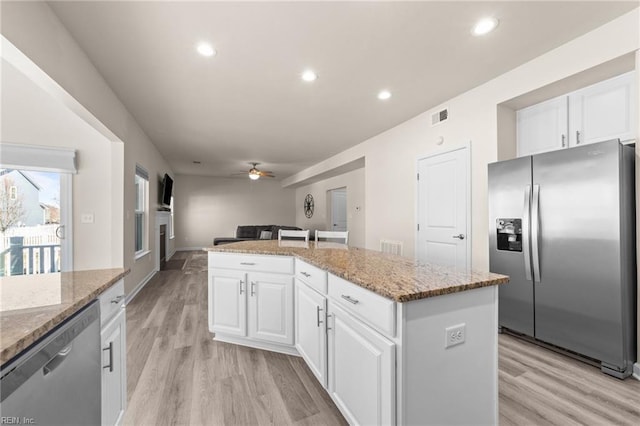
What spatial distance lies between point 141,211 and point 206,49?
355 centimetres

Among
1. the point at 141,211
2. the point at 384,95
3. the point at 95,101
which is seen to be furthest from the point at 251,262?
the point at 141,211

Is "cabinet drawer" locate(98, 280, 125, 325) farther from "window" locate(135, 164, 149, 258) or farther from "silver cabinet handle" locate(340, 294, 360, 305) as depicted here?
"window" locate(135, 164, 149, 258)

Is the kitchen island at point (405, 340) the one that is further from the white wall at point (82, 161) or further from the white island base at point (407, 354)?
the white wall at point (82, 161)

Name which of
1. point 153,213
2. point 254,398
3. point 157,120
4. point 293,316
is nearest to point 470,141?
point 293,316

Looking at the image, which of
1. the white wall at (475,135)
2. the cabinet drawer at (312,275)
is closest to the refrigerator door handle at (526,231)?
the white wall at (475,135)

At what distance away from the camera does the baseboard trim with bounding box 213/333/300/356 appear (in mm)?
2348

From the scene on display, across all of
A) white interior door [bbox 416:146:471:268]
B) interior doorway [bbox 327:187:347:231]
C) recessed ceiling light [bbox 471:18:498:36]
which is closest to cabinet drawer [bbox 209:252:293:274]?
white interior door [bbox 416:146:471:268]

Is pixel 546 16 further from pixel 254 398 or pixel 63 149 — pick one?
pixel 63 149

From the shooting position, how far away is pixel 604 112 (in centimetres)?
231

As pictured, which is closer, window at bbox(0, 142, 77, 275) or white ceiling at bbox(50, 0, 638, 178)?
white ceiling at bbox(50, 0, 638, 178)

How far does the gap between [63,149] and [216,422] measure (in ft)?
11.5

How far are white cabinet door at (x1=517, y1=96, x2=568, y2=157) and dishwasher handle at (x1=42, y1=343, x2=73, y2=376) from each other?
11.7 ft

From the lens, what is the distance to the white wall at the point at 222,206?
9.30 meters

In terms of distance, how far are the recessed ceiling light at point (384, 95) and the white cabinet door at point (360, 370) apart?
8.22 feet
